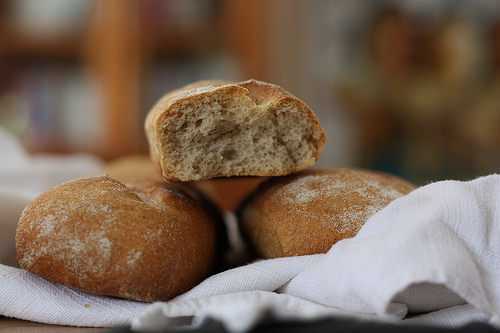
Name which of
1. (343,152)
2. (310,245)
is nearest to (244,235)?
(310,245)

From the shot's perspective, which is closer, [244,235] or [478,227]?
[478,227]

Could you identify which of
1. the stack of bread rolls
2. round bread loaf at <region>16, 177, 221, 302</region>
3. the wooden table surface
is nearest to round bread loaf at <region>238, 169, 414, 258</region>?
the stack of bread rolls

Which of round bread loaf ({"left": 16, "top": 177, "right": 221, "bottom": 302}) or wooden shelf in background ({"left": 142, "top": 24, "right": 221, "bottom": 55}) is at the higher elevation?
wooden shelf in background ({"left": 142, "top": 24, "right": 221, "bottom": 55})

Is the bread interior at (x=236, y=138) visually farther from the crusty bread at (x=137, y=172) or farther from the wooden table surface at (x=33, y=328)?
the wooden table surface at (x=33, y=328)

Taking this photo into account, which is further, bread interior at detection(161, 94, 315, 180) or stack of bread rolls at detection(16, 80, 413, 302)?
bread interior at detection(161, 94, 315, 180)

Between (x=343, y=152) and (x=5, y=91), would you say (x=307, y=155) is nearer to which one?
(x=5, y=91)

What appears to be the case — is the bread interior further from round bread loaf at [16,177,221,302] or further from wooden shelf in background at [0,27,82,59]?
wooden shelf in background at [0,27,82,59]
